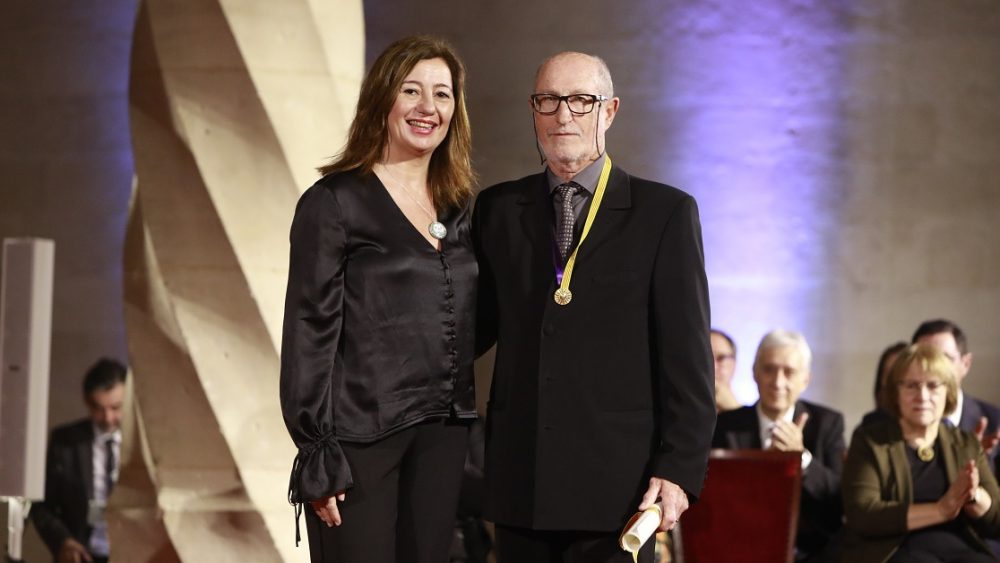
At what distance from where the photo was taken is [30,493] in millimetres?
4430

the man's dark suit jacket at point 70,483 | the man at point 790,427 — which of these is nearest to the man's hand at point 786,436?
the man at point 790,427

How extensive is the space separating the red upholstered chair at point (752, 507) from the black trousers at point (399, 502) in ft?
7.37

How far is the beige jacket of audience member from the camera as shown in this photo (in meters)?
5.21

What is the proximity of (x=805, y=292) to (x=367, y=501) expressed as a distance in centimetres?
510

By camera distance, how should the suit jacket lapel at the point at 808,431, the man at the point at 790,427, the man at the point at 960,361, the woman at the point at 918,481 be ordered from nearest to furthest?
the woman at the point at 918,481
the man at the point at 790,427
the suit jacket lapel at the point at 808,431
the man at the point at 960,361

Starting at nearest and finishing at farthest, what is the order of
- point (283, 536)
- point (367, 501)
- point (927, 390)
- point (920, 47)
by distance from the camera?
point (367, 501) < point (283, 536) < point (927, 390) < point (920, 47)

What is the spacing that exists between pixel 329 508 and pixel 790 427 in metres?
3.25

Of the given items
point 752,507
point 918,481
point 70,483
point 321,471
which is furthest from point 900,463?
point 70,483

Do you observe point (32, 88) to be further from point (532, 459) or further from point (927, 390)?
point (532, 459)

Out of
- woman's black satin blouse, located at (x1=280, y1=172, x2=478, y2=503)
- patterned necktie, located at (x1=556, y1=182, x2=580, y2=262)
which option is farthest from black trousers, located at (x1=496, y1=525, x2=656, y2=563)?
patterned necktie, located at (x1=556, y1=182, x2=580, y2=262)

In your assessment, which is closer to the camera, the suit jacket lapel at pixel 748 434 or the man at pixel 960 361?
the suit jacket lapel at pixel 748 434

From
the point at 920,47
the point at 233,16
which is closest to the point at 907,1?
the point at 920,47

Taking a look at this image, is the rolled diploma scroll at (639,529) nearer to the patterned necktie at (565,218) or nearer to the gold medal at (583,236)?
the gold medal at (583,236)

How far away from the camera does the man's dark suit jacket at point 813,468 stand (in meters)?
5.55
